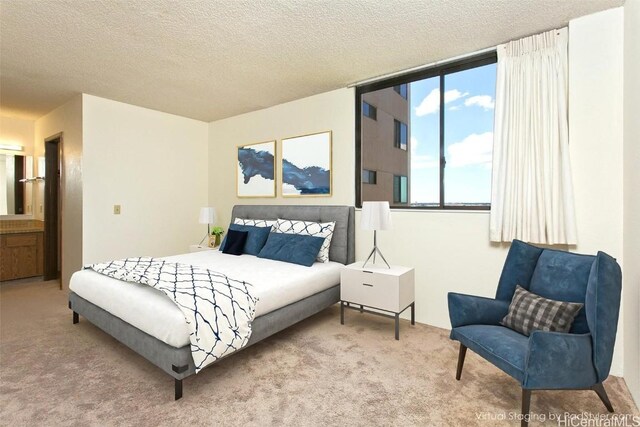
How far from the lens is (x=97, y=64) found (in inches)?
126

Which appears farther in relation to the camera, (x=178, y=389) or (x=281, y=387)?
(x=281, y=387)

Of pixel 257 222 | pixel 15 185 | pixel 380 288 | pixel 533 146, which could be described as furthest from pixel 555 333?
pixel 15 185

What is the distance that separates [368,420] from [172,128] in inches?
192

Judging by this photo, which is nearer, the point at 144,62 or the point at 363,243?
the point at 144,62

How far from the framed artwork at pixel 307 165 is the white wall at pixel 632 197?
271 centimetres

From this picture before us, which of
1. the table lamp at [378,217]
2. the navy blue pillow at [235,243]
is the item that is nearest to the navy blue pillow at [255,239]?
the navy blue pillow at [235,243]

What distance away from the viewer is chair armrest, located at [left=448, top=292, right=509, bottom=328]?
2168 mm

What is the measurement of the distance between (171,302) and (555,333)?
7.51ft

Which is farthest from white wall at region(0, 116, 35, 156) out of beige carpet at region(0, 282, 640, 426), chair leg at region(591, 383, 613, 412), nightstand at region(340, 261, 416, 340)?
chair leg at region(591, 383, 613, 412)

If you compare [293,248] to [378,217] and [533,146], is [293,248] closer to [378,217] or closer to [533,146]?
[378,217]

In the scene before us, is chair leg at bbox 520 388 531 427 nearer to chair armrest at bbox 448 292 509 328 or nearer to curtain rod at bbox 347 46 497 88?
chair armrest at bbox 448 292 509 328

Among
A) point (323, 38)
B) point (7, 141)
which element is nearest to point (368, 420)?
point (323, 38)

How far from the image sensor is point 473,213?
9.80ft

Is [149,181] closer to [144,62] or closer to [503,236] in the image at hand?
[144,62]
